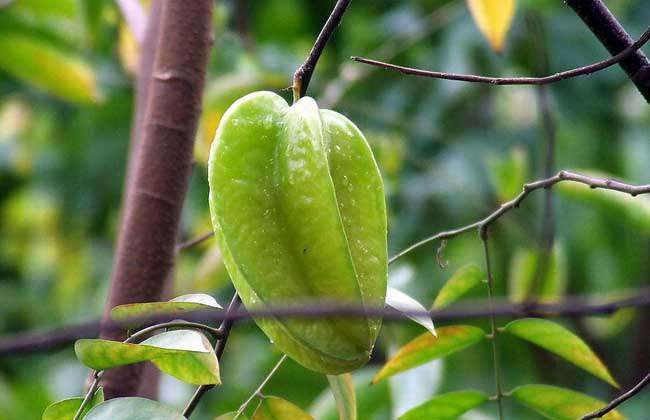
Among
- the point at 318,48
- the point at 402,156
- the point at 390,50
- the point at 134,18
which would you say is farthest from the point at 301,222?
the point at 390,50

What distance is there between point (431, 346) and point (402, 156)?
1271 millimetres

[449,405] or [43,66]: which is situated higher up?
[43,66]

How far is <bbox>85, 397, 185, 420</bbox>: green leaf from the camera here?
516 mm

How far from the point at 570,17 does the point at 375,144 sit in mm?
1060

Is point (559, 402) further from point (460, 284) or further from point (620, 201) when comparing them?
point (620, 201)

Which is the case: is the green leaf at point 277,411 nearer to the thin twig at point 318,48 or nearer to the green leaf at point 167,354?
the green leaf at point 167,354

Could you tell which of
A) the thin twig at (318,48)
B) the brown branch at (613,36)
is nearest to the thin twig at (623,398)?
the brown branch at (613,36)

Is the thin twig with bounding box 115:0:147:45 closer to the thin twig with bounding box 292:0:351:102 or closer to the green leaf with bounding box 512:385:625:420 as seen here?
the thin twig with bounding box 292:0:351:102

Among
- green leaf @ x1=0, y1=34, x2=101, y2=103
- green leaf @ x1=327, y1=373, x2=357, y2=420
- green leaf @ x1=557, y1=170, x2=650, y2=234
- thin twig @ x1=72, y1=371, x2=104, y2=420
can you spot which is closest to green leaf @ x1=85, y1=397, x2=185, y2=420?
thin twig @ x1=72, y1=371, x2=104, y2=420

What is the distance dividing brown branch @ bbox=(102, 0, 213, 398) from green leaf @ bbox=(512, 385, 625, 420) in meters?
0.36

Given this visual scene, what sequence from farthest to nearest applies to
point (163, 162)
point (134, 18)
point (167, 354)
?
point (134, 18) → point (163, 162) → point (167, 354)

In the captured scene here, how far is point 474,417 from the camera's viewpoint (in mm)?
913

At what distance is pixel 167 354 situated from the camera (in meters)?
0.52

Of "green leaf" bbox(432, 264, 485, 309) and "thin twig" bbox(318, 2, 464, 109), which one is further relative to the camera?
"thin twig" bbox(318, 2, 464, 109)
